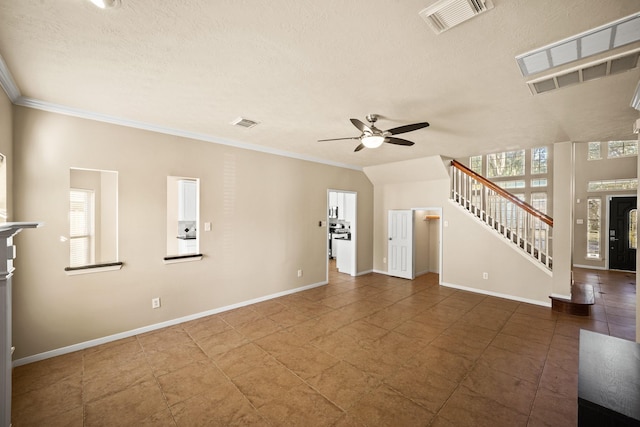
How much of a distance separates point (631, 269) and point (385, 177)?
7.71 metres

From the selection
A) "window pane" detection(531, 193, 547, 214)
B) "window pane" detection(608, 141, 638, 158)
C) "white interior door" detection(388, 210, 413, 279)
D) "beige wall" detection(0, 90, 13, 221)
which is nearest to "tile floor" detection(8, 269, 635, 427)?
"beige wall" detection(0, 90, 13, 221)

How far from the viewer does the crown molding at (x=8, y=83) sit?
219 cm

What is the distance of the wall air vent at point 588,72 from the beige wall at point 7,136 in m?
4.90

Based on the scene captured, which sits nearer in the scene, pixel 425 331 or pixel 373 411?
pixel 373 411

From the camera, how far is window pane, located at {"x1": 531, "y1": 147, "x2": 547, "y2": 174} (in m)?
10.1

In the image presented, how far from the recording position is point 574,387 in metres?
2.44

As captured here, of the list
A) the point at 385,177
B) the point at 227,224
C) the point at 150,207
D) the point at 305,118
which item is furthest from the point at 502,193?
the point at 150,207

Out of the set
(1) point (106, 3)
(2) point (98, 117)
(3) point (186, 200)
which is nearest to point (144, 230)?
(2) point (98, 117)

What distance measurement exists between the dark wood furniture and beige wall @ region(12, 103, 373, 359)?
166 inches

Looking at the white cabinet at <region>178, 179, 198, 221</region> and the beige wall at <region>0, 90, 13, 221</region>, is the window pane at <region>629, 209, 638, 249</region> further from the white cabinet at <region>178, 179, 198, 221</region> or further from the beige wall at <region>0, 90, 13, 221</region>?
the beige wall at <region>0, 90, 13, 221</region>

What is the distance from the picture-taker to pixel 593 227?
26.5 feet

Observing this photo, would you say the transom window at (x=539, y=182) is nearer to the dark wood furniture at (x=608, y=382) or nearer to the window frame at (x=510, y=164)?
the window frame at (x=510, y=164)

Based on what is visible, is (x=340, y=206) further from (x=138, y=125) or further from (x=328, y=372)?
(x=328, y=372)

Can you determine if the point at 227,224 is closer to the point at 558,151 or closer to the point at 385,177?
the point at 385,177
